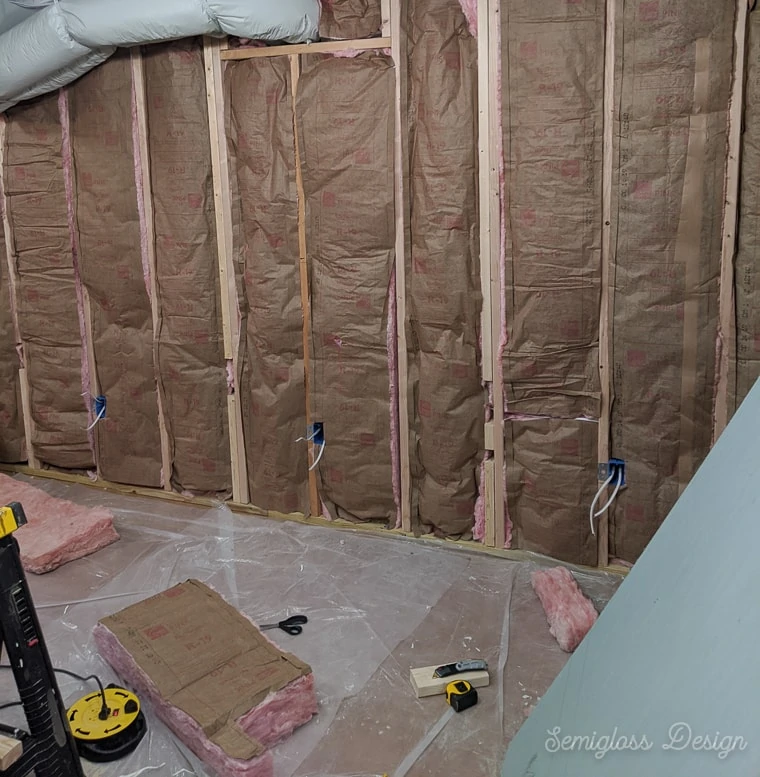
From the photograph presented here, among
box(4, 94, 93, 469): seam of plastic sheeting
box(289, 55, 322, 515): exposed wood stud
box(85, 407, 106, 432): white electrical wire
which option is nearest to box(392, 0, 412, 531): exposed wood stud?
box(289, 55, 322, 515): exposed wood stud

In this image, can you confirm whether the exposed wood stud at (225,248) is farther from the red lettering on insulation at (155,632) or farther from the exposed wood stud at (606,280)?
the exposed wood stud at (606,280)

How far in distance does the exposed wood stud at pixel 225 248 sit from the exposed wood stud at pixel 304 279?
32 cm

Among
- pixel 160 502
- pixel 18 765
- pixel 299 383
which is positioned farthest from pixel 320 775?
pixel 160 502

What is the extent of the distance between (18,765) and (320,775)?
0.70 metres

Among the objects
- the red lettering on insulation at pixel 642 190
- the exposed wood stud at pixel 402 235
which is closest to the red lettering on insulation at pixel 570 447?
the exposed wood stud at pixel 402 235

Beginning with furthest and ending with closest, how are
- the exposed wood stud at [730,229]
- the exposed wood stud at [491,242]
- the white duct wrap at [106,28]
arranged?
the white duct wrap at [106,28] < the exposed wood stud at [491,242] < the exposed wood stud at [730,229]

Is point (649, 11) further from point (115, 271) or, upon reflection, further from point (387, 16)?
point (115, 271)

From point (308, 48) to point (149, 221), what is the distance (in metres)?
0.99

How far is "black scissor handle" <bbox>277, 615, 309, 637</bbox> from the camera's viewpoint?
2701 millimetres

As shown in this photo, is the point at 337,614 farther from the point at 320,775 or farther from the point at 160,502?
the point at 160,502

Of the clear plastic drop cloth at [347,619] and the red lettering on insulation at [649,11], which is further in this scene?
the red lettering on insulation at [649,11]

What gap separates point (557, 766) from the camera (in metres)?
1.46

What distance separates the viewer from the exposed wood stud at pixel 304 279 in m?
Answer: 3.11

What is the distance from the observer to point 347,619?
2766 millimetres
